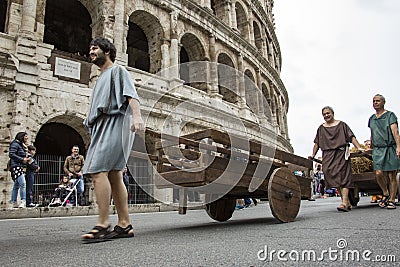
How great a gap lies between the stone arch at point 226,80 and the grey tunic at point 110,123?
16316 mm

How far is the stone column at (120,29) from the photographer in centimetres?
1320

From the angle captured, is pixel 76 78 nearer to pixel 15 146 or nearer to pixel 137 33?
pixel 15 146

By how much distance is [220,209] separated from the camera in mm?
5051

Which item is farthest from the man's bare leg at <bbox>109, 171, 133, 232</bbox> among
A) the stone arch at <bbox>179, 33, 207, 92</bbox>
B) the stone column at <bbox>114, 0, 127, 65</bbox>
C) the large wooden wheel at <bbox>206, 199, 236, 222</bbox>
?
the stone arch at <bbox>179, 33, 207, 92</bbox>

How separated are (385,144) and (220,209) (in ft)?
10.5

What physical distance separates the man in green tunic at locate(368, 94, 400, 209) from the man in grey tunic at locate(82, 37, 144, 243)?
15.3 feet

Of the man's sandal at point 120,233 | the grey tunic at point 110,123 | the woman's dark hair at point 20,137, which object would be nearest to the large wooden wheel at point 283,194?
the man's sandal at point 120,233

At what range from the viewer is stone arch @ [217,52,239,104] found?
19.6m

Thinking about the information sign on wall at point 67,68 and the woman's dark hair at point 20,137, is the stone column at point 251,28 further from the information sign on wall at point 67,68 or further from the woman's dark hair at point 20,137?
the woman's dark hair at point 20,137

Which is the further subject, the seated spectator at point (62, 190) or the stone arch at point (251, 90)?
the stone arch at point (251, 90)

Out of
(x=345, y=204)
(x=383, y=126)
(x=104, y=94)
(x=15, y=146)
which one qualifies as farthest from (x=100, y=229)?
(x=15, y=146)

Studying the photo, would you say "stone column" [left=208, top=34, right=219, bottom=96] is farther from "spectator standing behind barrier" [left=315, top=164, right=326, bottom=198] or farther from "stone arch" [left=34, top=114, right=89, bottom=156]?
"spectator standing behind barrier" [left=315, top=164, right=326, bottom=198]

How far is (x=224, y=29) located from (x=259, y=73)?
4715 mm

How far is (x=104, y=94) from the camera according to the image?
3172 mm
